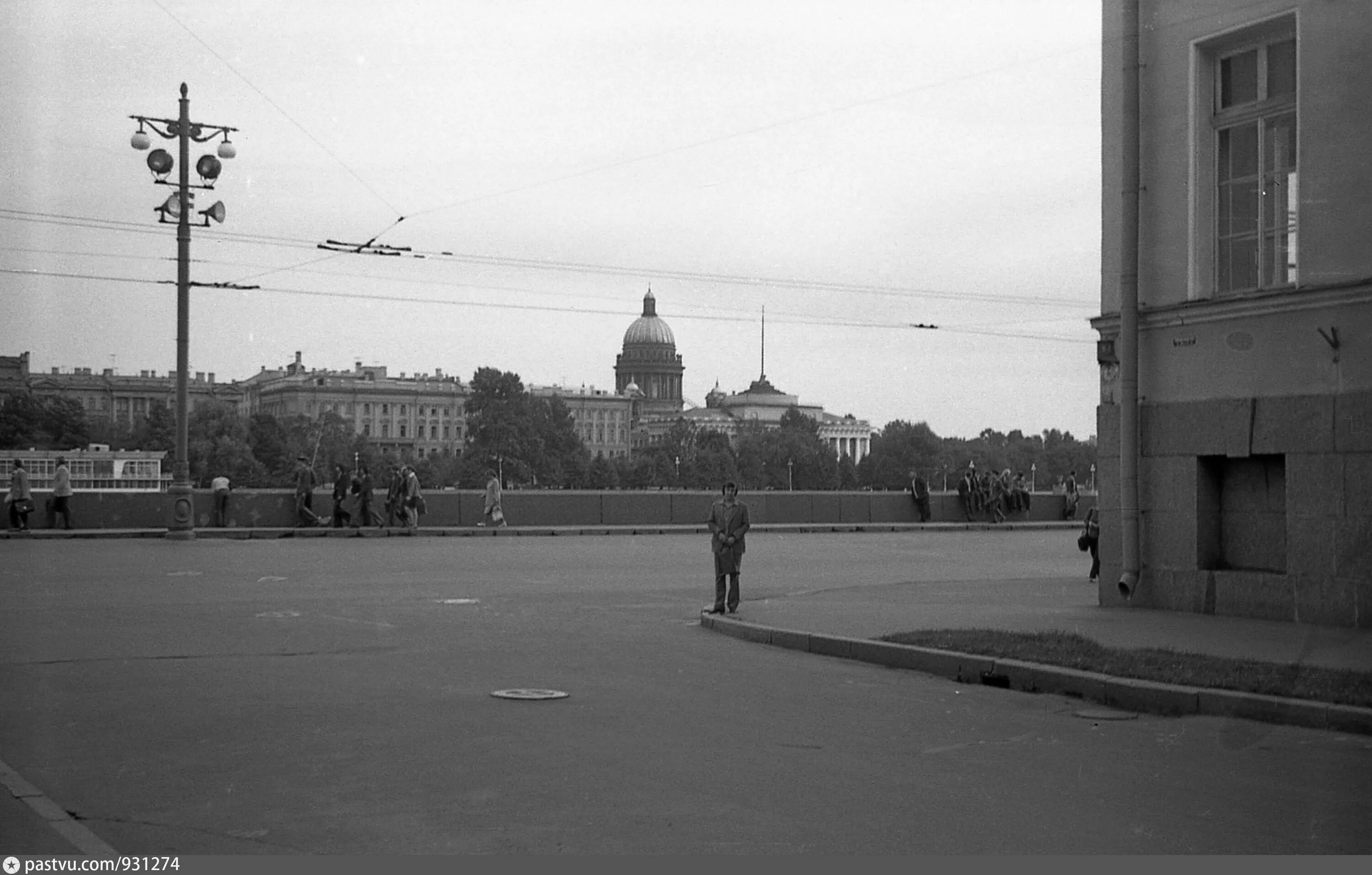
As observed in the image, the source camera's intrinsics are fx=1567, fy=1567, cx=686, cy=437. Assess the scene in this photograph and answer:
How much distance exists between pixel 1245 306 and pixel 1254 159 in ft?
6.14

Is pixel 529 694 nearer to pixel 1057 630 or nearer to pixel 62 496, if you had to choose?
pixel 1057 630

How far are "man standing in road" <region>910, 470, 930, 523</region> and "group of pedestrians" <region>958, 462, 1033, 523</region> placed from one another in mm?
1617

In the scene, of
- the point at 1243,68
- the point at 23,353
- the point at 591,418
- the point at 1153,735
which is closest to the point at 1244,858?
the point at 1153,735

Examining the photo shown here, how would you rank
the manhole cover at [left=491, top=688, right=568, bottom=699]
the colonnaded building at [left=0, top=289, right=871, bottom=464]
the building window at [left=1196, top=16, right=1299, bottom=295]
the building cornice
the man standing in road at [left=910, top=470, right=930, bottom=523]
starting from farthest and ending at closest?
the colonnaded building at [left=0, top=289, right=871, bottom=464], the man standing in road at [left=910, top=470, right=930, bottom=523], the building window at [left=1196, top=16, right=1299, bottom=295], the building cornice, the manhole cover at [left=491, top=688, right=568, bottom=699]

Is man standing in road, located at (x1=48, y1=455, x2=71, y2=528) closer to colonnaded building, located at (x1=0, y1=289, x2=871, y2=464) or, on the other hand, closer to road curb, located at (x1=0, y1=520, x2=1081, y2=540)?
road curb, located at (x1=0, y1=520, x2=1081, y2=540)

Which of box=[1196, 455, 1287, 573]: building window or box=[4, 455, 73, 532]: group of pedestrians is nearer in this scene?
box=[1196, 455, 1287, 573]: building window

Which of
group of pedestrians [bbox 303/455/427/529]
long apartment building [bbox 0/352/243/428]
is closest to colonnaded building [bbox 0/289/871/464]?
long apartment building [bbox 0/352/243/428]

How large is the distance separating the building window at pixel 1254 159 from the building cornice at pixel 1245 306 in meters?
0.18

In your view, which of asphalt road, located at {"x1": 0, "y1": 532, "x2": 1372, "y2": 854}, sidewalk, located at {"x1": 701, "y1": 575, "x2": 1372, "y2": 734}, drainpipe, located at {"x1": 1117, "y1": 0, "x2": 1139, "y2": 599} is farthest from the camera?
drainpipe, located at {"x1": 1117, "y1": 0, "x2": 1139, "y2": 599}

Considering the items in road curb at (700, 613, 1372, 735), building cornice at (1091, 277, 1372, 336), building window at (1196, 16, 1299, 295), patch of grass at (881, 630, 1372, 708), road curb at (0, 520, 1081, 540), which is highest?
building window at (1196, 16, 1299, 295)

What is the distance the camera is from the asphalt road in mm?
7227

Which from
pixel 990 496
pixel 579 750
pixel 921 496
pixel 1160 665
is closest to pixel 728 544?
pixel 1160 665

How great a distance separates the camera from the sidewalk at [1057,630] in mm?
11766

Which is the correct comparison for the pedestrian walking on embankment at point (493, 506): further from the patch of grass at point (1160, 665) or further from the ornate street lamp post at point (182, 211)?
the patch of grass at point (1160, 665)
